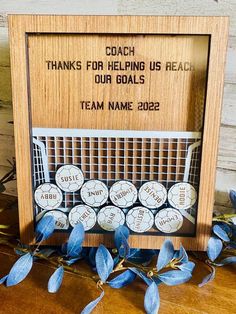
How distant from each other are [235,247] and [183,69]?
35cm

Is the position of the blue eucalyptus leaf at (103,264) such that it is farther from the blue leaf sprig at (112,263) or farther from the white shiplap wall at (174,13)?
the white shiplap wall at (174,13)

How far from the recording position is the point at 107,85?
2.21ft

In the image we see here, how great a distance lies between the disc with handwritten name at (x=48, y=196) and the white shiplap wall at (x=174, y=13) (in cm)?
33

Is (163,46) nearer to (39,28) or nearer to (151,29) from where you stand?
(151,29)

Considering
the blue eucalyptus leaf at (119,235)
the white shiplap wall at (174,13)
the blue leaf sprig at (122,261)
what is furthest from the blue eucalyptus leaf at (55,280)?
the white shiplap wall at (174,13)

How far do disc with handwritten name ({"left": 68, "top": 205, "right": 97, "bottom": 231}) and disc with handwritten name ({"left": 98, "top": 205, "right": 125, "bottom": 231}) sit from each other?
0.5 inches

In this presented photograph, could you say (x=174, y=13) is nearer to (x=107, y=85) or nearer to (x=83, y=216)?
(x=107, y=85)

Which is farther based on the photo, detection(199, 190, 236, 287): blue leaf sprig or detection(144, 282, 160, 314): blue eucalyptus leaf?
detection(199, 190, 236, 287): blue leaf sprig

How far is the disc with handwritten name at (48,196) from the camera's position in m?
0.72

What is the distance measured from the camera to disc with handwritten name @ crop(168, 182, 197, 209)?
71cm

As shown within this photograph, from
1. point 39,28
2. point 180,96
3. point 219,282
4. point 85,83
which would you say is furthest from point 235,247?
point 39,28

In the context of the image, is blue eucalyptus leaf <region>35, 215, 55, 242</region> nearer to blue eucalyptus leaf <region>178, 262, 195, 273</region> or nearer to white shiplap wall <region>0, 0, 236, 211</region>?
blue eucalyptus leaf <region>178, 262, 195, 273</region>

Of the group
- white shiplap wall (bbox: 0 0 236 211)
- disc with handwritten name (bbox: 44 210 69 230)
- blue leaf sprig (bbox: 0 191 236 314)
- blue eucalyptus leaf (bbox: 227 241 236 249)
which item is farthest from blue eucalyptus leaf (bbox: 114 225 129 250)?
white shiplap wall (bbox: 0 0 236 211)

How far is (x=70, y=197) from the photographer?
0.73 metres
